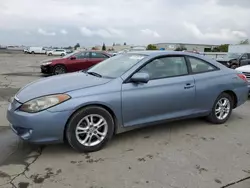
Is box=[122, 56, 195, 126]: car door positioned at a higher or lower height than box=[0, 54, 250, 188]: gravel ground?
higher

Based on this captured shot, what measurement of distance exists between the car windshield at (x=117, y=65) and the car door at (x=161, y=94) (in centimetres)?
25

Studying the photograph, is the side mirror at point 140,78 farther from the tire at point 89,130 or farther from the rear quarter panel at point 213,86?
the rear quarter panel at point 213,86

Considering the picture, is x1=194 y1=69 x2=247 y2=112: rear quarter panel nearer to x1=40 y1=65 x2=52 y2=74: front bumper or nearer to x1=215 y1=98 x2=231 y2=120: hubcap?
x1=215 y1=98 x2=231 y2=120: hubcap

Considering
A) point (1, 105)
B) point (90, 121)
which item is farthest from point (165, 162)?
point (1, 105)

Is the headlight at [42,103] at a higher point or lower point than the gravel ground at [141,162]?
higher

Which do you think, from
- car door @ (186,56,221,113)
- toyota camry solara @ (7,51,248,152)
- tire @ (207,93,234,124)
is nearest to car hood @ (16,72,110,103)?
toyota camry solara @ (7,51,248,152)

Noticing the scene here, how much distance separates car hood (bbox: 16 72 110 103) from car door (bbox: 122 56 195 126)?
1.71 feet

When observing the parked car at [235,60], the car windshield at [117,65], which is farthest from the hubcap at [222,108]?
the parked car at [235,60]

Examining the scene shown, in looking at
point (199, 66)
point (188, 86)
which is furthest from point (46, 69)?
point (188, 86)

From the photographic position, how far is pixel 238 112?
6.44m

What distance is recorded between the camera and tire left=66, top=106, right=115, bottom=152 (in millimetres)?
3832

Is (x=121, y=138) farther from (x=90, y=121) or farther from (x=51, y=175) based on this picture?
(x=51, y=175)

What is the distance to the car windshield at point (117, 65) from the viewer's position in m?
4.49

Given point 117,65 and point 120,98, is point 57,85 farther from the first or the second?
point 117,65
